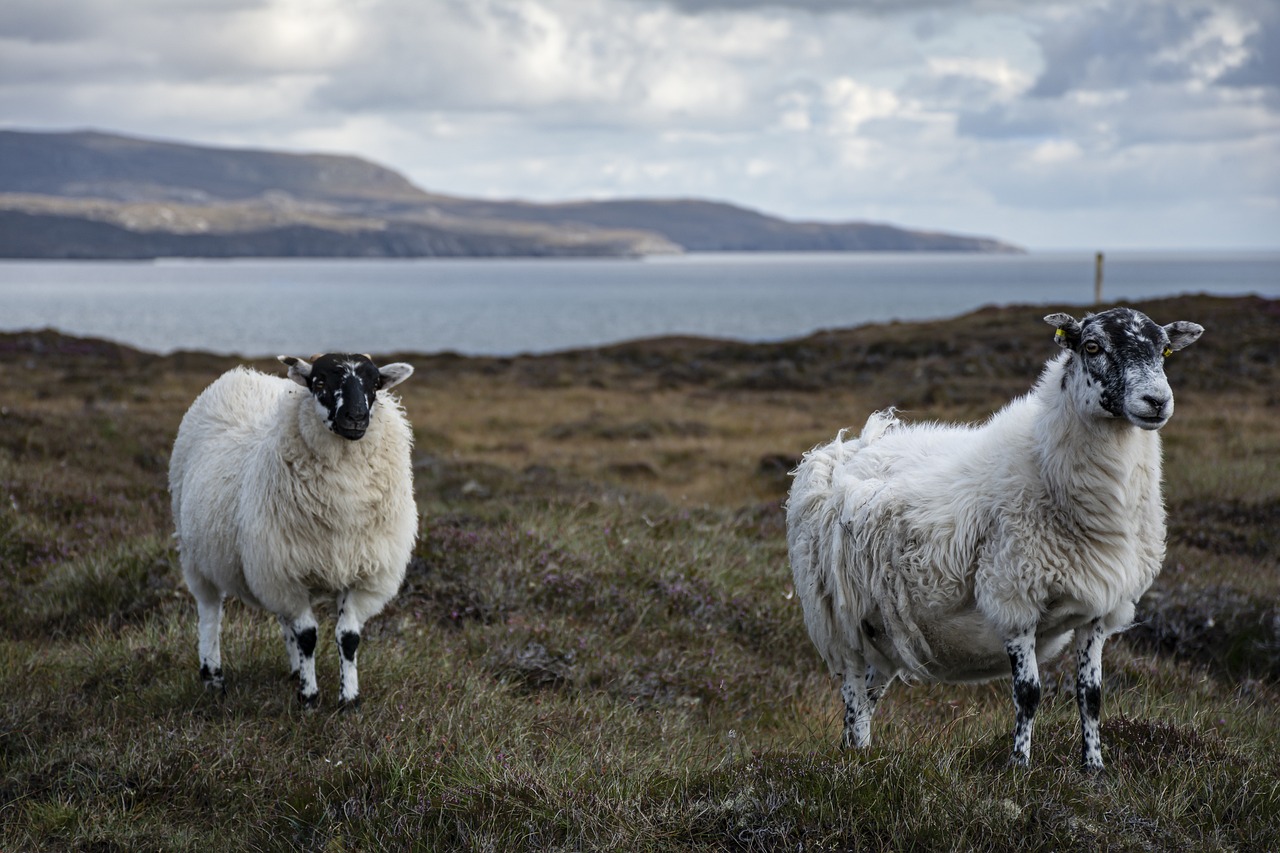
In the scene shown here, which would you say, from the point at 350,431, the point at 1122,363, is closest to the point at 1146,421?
the point at 1122,363

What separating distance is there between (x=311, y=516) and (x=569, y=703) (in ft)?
6.91

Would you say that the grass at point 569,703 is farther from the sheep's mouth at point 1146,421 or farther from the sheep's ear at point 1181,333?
the sheep's ear at point 1181,333

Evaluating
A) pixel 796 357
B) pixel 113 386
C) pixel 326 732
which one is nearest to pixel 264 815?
pixel 326 732

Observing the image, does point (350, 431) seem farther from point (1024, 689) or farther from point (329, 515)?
point (1024, 689)

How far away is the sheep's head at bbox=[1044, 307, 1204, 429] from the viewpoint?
446 centimetres

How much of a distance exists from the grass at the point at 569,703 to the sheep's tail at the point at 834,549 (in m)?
0.61

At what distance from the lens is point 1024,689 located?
4754 millimetres

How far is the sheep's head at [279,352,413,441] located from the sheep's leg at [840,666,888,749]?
3.30 m

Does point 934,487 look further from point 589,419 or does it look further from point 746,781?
point 589,419

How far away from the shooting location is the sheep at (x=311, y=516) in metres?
6.40

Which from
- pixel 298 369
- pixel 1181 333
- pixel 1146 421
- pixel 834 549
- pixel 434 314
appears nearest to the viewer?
pixel 1146 421

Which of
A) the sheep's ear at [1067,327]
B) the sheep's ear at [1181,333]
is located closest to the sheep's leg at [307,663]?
the sheep's ear at [1067,327]

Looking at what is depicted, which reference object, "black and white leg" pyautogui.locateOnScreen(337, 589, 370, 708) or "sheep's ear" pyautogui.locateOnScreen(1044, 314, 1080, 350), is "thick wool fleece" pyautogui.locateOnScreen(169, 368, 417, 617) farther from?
"sheep's ear" pyautogui.locateOnScreen(1044, 314, 1080, 350)

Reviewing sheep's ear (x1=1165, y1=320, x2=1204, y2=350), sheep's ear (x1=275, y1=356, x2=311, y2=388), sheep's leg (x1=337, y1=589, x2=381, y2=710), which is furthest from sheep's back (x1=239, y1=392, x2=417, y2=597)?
sheep's ear (x1=1165, y1=320, x2=1204, y2=350)
